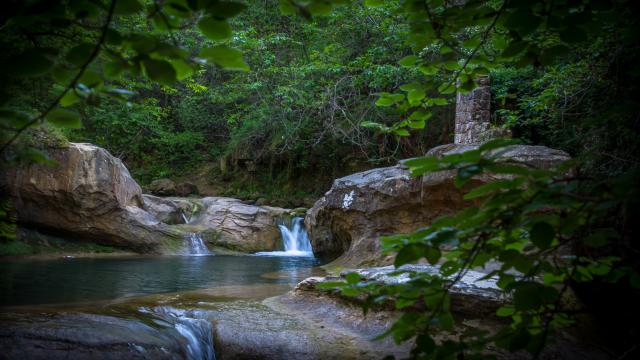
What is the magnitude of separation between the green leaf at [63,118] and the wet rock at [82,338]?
276cm

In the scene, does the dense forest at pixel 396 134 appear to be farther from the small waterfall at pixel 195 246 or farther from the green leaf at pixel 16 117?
the small waterfall at pixel 195 246

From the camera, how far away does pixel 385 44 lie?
13.0 m

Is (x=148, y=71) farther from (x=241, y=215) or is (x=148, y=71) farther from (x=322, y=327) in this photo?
(x=241, y=215)

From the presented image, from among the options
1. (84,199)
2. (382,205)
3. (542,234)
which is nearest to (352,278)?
(542,234)

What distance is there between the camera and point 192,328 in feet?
13.7

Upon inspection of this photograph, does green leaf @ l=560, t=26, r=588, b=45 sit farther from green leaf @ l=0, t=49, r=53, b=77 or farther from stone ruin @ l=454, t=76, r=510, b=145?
stone ruin @ l=454, t=76, r=510, b=145

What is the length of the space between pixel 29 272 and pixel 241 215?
20.2ft

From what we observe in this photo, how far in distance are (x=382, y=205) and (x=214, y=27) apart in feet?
25.5

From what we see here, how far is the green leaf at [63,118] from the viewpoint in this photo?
0.94 metres

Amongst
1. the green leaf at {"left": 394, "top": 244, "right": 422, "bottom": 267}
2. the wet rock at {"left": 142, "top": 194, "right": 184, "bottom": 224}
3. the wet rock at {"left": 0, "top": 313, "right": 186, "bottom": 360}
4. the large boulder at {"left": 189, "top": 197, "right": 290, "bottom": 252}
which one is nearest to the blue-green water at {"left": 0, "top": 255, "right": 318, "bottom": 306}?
the large boulder at {"left": 189, "top": 197, "right": 290, "bottom": 252}

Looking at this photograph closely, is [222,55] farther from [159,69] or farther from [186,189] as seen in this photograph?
[186,189]

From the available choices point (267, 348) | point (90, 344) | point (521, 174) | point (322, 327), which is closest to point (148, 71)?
point (521, 174)

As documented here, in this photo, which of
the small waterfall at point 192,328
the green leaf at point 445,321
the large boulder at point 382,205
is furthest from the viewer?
the large boulder at point 382,205

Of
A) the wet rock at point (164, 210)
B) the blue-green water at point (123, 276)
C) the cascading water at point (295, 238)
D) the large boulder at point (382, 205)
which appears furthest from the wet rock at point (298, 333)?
the wet rock at point (164, 210)
